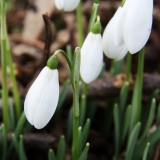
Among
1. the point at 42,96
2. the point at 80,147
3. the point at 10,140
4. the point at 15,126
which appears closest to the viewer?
the point at 42,96

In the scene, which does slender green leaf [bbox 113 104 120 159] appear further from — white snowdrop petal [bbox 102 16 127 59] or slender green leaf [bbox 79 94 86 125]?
white snowdrop petal [bbox 102 16 127 59]

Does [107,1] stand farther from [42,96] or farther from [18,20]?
[42,96]

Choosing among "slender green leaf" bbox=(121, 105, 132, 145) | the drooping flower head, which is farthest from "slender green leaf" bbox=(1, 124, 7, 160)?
the drooping flower head

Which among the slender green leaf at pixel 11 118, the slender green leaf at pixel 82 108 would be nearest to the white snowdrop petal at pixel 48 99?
the slender green leaf at pixel 82 108

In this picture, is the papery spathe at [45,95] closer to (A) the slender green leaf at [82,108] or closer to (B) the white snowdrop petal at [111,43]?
(B) the white snowdrop petal at [111,43]

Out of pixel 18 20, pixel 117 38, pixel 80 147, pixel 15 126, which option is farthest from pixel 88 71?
pixel 18 20

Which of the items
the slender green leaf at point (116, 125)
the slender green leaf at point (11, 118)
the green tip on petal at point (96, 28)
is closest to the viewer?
the green tip on petal at point (96, 28)

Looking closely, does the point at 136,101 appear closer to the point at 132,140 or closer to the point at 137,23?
the point at 132,140

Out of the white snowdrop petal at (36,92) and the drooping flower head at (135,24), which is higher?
the drooping flower head at (135,24)
